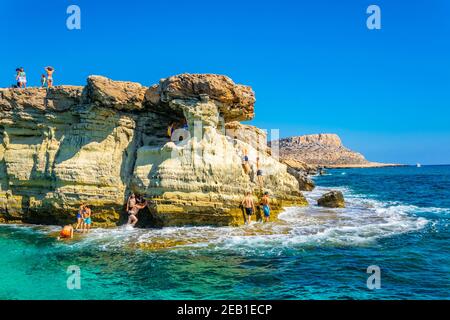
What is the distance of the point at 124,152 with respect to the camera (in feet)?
70.6

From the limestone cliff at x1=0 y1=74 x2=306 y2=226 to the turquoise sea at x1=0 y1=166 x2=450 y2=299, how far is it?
1.22 m

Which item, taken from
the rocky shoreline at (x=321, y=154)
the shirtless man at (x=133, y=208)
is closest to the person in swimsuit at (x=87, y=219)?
the shirtless man at (x=133, y=208)

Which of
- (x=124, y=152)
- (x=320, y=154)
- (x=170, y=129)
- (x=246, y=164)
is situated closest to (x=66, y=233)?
(x=124, y=152)

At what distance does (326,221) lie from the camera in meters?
21.6

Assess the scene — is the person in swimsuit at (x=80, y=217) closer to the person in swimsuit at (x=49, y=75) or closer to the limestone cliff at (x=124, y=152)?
the limestone cliff at (x=124, y=152)

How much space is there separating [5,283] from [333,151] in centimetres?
19207

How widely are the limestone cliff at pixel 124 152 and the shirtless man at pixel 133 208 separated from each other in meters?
0.52

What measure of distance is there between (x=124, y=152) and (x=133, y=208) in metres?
3.47

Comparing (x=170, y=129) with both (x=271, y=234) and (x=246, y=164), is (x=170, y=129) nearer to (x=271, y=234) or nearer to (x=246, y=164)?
(x=246, y=164)

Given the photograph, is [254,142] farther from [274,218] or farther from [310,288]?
[310,288]

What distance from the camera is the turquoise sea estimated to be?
37.4 feet

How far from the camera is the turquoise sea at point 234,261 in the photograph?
1140cm
